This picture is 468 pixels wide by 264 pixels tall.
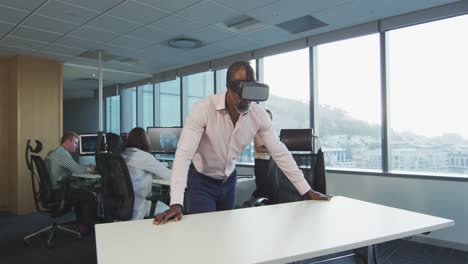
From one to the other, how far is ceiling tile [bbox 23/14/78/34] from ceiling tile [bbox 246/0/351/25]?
2299mm

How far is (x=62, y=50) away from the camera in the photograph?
5.34 metres

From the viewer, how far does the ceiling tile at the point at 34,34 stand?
4.39 metres

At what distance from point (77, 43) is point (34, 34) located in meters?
0.57

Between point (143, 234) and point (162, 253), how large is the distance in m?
0.24

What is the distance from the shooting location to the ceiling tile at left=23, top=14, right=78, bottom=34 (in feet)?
13.1

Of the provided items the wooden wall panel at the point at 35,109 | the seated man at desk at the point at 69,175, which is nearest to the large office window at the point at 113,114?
the wooden wall panel at the point at 35,109

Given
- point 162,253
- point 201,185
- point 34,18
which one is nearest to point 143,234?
point 162,253

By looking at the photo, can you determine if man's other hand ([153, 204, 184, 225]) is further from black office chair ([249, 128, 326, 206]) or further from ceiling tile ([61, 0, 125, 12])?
ceiling tile ([61, 0, 125, 12])

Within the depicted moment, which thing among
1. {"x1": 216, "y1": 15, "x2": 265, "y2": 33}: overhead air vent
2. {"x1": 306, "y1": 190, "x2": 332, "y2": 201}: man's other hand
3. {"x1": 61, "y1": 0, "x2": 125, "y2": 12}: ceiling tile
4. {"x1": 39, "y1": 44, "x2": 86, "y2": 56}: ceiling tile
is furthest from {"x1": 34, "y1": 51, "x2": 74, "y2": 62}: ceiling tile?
{"x1": 306, "y1": 190, "x2": 332, "y2": 201}: man's other hand

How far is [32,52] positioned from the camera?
544 cm

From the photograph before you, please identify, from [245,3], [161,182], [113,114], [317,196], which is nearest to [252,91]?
[317,196]

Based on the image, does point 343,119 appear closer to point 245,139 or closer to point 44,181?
point 245,139

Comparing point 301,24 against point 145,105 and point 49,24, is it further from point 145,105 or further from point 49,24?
point 145,105

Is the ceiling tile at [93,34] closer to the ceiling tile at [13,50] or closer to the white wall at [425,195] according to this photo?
the ceiling tile at [13,50]
